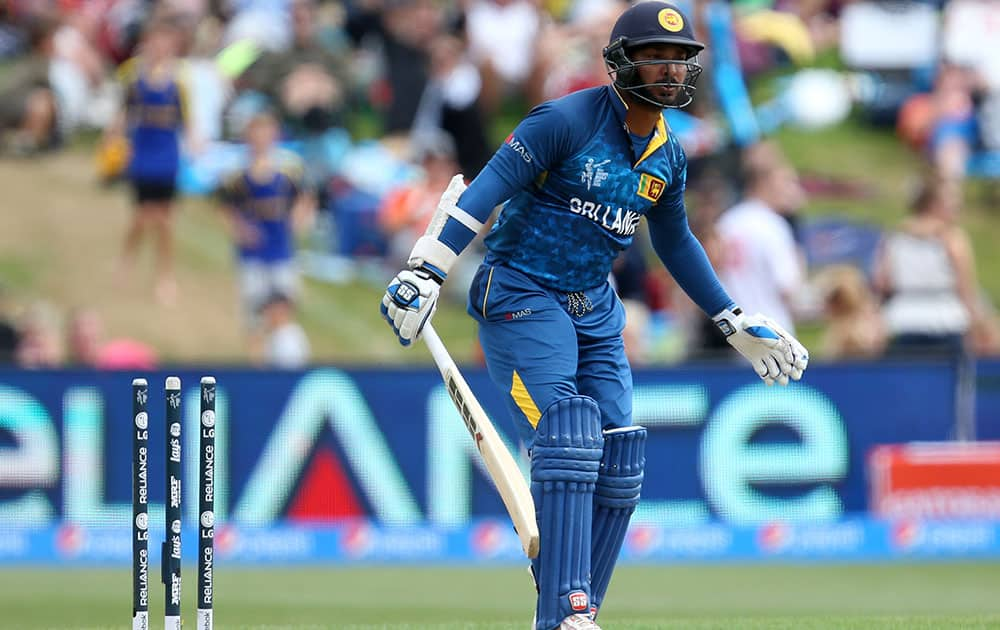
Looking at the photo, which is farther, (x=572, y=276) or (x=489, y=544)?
(x=489, y=544)

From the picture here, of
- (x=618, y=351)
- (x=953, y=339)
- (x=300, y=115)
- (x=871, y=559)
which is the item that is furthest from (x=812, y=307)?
(x=618, y=351)

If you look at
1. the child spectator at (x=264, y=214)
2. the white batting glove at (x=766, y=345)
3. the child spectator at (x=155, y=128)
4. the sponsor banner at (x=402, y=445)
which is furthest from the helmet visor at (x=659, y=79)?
the child spectator at (x=155, y=128)

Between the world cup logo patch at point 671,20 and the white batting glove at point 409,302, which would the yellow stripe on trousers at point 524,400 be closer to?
the white batting glove at point 409,302

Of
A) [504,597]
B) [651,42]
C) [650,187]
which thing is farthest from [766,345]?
[504,597]

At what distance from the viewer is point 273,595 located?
859 centimetres

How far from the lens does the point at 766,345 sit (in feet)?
19.4

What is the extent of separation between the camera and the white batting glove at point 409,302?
5.11 m

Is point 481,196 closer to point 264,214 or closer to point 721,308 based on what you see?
point 721,308

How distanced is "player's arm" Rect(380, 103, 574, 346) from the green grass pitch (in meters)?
1.60

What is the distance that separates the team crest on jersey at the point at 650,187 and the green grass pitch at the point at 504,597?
5.24ft

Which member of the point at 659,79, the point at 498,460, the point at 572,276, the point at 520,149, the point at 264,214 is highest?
the point at 264,214

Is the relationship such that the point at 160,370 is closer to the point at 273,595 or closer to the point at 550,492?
the point at 273,595

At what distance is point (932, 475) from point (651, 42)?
589 centimetres

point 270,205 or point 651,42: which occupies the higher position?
point 270,205
